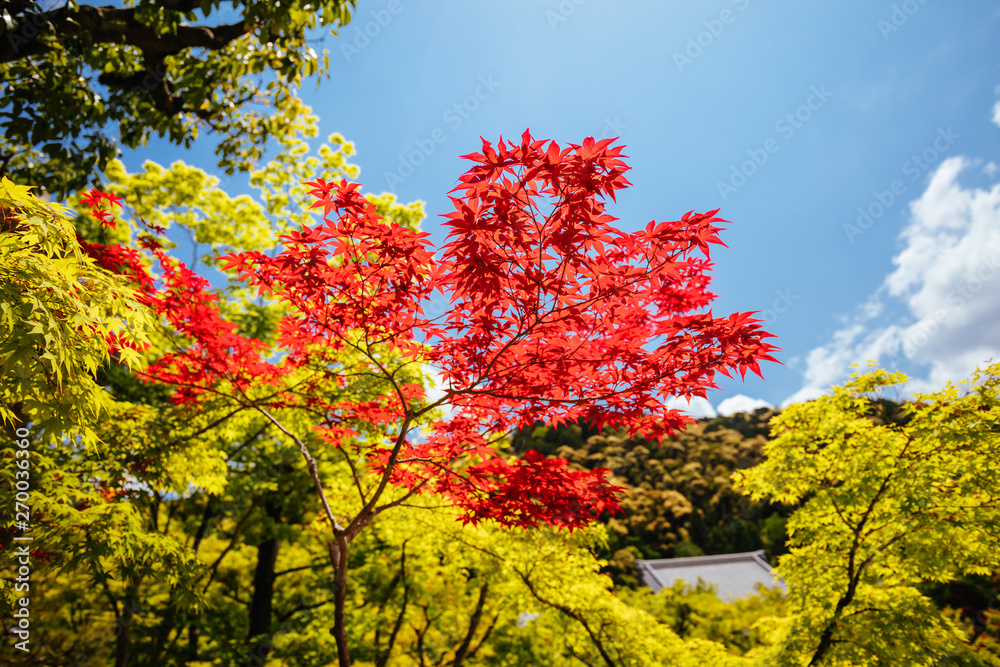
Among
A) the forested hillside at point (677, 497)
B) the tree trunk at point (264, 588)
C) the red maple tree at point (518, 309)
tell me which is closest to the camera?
the red maple tree at point (518, 309)

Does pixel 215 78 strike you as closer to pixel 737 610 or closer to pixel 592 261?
pixel 592 261

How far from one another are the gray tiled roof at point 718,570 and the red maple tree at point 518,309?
2371 centimetres

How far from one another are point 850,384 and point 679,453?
3051 cm

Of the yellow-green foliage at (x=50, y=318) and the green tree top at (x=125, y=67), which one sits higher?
the green tree top at (x=125, y=67)

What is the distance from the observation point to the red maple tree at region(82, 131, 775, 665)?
7.99 feet

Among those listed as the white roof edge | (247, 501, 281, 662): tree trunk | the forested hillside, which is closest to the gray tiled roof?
the white roof edge

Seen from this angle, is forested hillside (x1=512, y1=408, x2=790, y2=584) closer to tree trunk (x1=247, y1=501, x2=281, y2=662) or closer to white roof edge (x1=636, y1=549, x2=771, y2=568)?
white roof edge (x1=636, y1=549, x2=771, y2=568)

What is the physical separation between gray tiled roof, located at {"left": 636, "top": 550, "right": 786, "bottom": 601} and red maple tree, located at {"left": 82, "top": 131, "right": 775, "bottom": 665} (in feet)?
77.8

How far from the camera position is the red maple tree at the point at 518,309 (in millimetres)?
2436

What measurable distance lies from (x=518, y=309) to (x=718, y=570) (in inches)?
1142

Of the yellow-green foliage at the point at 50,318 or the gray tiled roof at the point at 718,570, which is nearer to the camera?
the yellow-green foliage at the point at 50,318

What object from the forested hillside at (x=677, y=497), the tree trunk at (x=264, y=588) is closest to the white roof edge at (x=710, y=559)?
the forested hillside at (x=677, y=497)

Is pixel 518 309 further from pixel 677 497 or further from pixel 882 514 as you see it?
pixel 677 497

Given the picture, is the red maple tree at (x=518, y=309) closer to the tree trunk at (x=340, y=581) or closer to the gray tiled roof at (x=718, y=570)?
the tree trunk at (x=340, y=581)
